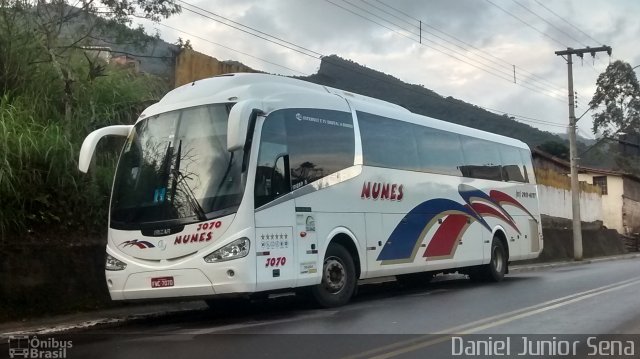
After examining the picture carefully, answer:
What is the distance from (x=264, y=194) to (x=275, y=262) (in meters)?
0.96

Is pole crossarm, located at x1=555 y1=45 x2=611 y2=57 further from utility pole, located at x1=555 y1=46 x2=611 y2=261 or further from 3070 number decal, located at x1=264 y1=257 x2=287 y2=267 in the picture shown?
3070 number decal, located at x1=264 y1=257 x2=287 y2=267

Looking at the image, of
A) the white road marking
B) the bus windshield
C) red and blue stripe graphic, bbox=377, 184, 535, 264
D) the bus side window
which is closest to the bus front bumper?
the bus windshield

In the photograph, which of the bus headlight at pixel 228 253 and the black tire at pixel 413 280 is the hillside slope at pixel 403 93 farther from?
the bus headlight at pixel 228 253

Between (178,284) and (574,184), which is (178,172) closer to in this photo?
(178,284)

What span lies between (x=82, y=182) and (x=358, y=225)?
4.75m

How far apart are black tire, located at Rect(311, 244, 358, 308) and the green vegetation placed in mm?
4113

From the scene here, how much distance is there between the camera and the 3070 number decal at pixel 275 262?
912cm

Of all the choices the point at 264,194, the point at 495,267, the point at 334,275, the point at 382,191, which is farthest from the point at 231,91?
the point at 495,267

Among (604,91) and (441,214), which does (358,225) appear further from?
(604,91)

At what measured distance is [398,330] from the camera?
8.18m

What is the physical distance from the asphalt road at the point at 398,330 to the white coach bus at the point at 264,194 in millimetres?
618

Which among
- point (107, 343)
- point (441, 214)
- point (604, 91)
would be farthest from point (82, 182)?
point (604, 91)

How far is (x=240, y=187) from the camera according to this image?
8.97 metres

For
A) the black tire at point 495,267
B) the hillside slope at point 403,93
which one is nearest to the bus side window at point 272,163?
the black tire at point 495,267
